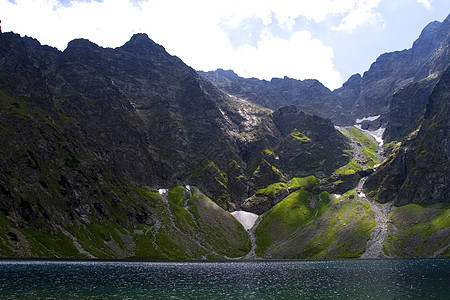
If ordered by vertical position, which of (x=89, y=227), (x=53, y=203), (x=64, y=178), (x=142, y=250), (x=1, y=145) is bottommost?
(x=142, y=250)

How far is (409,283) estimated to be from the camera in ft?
236

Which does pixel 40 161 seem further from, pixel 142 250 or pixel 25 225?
pixel 142 250

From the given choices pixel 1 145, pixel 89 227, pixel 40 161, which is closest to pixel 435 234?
pixel 89 227

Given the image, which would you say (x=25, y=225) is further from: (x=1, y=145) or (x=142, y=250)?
(x=142, y=250)

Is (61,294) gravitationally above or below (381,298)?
above

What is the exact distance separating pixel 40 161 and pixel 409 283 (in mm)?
187559

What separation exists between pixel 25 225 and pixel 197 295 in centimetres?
11435

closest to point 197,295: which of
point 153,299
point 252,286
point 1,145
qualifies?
point 153,299

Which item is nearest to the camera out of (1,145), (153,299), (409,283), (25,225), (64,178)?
(153,299)

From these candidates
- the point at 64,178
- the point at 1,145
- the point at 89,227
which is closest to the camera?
the point at 1,145

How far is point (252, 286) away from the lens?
241 ft

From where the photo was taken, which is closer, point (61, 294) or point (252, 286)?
point (61, 294)

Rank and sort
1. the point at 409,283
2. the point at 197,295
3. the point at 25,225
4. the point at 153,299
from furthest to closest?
1. the point at 25,225
2. the point at 409,283
3. the point at 197,295
4. the point at 153,299

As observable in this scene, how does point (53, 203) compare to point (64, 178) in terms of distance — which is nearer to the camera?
point (53, 203)
